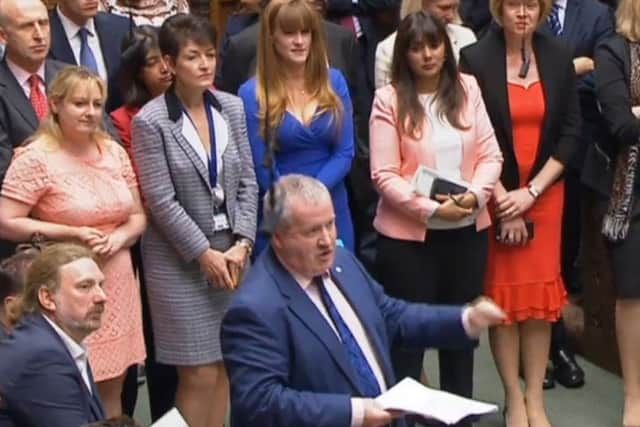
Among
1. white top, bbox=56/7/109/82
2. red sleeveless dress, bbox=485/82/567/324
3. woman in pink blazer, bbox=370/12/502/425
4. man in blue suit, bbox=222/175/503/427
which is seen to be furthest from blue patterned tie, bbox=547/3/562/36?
man in blue suit, bbox=222/175/503/427

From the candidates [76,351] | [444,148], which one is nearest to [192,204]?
[444,148]

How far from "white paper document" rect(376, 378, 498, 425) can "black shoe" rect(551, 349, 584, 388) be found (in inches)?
93.2

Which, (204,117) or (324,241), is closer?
(324,241)

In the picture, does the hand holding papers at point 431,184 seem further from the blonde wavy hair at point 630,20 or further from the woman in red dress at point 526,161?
the blonde wavy hair at point 630,20

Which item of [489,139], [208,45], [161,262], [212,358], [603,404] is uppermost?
[208,45]

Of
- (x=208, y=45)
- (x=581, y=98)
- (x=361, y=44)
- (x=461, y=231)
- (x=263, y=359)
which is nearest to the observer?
(x=263, y=359)

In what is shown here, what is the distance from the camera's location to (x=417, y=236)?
4.71 metres

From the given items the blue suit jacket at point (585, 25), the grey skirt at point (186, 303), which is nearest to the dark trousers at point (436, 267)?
the grey skirt at point (186, 303)

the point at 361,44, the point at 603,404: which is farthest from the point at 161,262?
the point at 603,404

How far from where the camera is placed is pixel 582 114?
5160 millimetres

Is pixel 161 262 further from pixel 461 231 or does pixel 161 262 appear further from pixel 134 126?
pixel 461 231

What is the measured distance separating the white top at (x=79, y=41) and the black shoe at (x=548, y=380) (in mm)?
2134

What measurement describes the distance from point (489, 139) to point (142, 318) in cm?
133

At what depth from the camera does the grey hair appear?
335 centimetres
